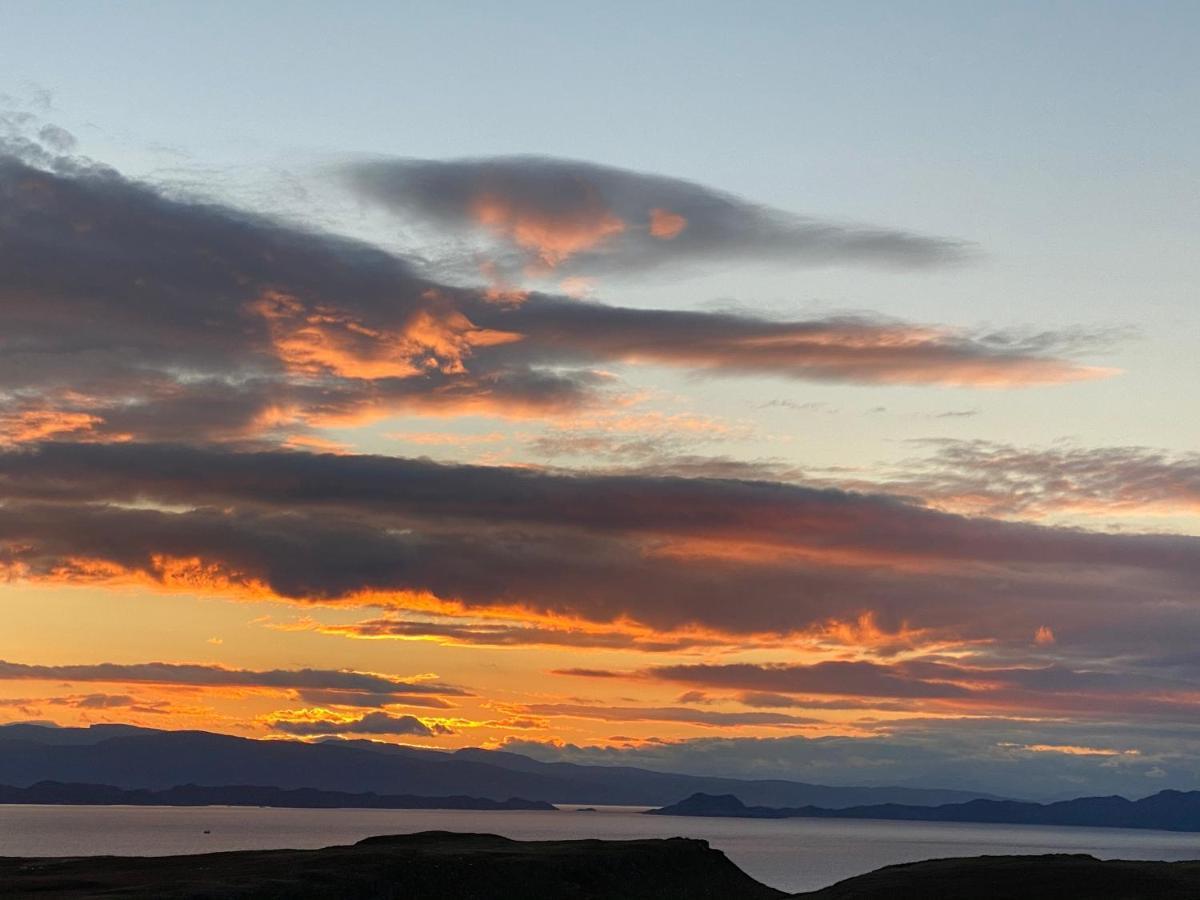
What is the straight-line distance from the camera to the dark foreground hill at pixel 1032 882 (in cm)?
10031

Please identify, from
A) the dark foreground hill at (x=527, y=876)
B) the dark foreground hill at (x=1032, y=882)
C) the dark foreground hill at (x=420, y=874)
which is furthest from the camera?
the dark foreground hill at (x=1032, y=882)

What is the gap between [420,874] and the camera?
102250 millimetres

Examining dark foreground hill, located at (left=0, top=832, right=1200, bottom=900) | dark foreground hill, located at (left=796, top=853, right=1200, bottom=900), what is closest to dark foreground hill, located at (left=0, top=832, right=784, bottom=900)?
dark foreground hill, located at (left=0, top=832, right=1200, bottom=900)

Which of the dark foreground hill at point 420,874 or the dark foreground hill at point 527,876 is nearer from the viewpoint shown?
the dark foreground hill at point 420,874

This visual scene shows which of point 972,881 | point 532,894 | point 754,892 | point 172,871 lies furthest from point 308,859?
point 972,881

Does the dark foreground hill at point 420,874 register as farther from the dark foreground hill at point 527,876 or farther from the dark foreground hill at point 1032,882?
the dark foreground hill at point 1032,882

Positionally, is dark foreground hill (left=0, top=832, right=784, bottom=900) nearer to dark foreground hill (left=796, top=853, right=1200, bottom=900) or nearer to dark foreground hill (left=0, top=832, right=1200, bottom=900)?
dark foreground hill (left=0, top=832, right=1200, bottom=900)

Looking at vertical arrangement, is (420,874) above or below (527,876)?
above

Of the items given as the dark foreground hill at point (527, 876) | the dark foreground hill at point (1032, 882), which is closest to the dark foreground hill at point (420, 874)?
the dark foreground hill at point (527, 876)

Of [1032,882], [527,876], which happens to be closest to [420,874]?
Result: [527,876]

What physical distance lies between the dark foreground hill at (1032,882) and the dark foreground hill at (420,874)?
1259 centimetres

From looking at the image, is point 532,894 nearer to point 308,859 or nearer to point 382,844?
point 308,859

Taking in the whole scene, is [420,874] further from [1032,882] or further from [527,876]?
[1032,882]

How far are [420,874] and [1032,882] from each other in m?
46.2
